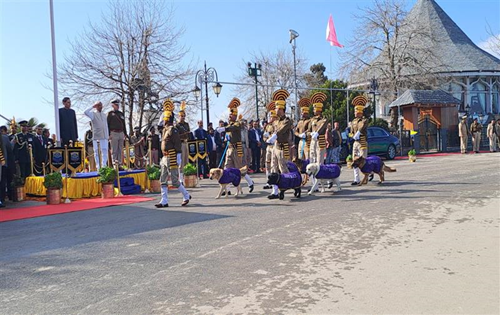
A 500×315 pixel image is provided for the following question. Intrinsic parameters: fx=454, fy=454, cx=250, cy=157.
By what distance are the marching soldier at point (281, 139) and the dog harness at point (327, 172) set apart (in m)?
0.98

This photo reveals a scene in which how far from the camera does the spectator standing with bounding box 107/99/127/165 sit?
14.0 meters

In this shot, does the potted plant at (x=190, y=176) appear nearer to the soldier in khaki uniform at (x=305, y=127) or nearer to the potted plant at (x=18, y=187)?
the soldier in khaki uniform at (x=305, y=127)

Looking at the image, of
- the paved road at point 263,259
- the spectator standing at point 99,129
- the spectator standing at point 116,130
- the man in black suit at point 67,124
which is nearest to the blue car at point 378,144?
the spectator standing at point 116,130

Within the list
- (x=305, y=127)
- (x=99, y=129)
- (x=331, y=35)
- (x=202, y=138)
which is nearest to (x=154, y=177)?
(x=99, y=129)

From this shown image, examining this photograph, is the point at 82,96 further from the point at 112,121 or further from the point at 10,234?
the point at 10,234

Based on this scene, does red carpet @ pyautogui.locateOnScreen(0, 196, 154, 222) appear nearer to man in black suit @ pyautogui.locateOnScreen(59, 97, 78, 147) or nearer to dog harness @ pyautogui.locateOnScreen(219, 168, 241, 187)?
dog harness @ pyautogui.locateOnScreen(219, 168, 241, 187)

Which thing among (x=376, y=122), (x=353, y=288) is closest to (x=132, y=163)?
(x=353, y=288)

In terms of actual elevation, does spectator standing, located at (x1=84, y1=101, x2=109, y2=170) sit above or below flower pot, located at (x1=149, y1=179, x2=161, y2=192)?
above

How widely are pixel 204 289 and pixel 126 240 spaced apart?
9.41 ft

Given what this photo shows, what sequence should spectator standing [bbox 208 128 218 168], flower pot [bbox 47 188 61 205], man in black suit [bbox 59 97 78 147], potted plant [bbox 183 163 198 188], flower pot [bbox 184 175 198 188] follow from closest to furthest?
flower pot [bbox 47 188 61 205], man in black suit [bbox 59 97 78 147], potted plant [bbox 183 163 198 188], flower pot [bbox 184 175 198 188], spectator standing [bbox 208 128 218 168]

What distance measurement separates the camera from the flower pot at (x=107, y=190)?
12.9m

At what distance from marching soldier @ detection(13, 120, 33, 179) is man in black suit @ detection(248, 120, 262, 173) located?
30.0ft

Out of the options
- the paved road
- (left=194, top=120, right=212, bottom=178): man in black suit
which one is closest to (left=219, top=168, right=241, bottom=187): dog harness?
the paved road

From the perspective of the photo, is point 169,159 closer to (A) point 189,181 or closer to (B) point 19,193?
(A) point 189,181
